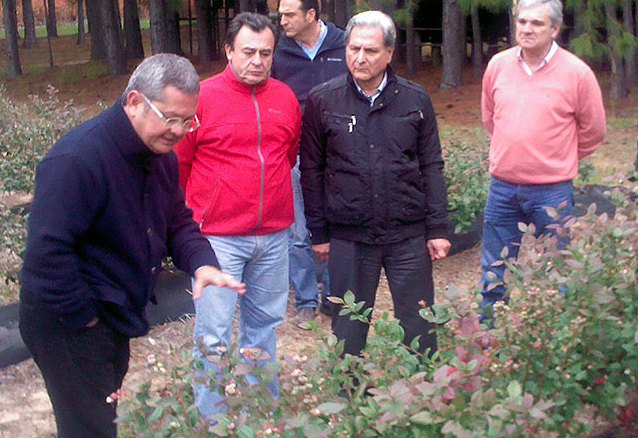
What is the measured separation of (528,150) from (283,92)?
1177 millimetres

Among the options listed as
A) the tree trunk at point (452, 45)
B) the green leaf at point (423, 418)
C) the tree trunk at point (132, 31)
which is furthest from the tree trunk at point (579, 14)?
the tree trunk at point (132, 31)

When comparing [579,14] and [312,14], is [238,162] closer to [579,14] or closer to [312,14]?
[312,14]

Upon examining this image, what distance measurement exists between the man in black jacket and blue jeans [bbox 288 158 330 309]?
1.28 metres

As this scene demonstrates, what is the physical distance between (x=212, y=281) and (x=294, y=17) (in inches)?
88.4

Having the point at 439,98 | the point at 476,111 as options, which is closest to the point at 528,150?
the point at 476,111

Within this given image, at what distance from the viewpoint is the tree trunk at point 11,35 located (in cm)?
2088

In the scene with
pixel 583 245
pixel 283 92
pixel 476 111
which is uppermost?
pixel 283 92

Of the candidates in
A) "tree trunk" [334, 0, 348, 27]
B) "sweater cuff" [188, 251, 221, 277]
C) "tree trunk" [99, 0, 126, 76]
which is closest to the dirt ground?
"sweater cuff" [188, 251, 221, 277]

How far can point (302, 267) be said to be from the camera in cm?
530

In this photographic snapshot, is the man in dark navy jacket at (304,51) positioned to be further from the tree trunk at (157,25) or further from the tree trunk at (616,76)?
the tree trunk at (157,25)

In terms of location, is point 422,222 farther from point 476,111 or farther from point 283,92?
point 476,111

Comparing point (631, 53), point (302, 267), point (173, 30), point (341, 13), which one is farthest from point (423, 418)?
point (173, 30)

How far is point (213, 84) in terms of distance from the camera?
365cm

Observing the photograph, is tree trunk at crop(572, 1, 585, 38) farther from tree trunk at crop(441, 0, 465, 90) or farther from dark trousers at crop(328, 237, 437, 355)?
dark trousers at crop(328, 237, 437, 355)
